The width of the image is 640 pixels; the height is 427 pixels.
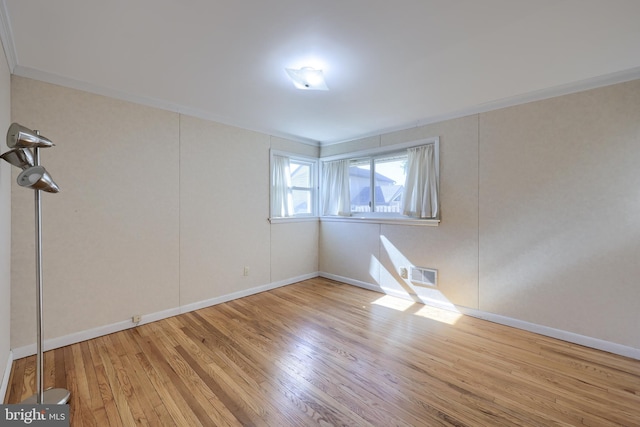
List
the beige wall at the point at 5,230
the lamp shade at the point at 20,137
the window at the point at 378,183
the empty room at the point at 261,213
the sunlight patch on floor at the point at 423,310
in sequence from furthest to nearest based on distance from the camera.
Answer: the window at the point at 378,183, the sunlight patch on floor at the point at 423,310, the beige wall at the point at 5,230, the empty room at the point at 261,213, the lamp shade at the point at 20,137

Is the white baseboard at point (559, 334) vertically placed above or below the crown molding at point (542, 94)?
below

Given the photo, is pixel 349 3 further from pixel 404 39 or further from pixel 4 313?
pixel 4 313

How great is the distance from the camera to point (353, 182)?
4.45 m

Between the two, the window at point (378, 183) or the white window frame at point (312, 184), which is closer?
the window at point (378, 183)

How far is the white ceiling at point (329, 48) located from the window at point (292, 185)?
1387 millimetres

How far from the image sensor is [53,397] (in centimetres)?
170

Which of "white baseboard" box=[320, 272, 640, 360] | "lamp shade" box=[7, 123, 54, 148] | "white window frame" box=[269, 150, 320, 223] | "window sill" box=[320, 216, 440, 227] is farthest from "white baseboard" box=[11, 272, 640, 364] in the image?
"lamp shade" box=[7, 123, 54, 148]

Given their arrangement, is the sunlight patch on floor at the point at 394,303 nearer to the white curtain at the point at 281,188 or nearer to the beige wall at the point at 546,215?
the beige wall at the point at 546,215

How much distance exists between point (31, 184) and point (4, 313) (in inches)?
46.3

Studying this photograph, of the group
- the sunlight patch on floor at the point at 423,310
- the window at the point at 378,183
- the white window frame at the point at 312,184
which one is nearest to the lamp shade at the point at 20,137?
the white window frame at the point at 312,184

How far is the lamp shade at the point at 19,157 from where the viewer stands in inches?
58.3

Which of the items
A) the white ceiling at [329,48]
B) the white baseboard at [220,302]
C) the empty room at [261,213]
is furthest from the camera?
the white baseboard at [220,302]

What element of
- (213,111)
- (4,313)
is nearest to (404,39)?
(213,111)

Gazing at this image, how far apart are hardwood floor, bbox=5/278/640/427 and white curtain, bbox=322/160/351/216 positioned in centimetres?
200
